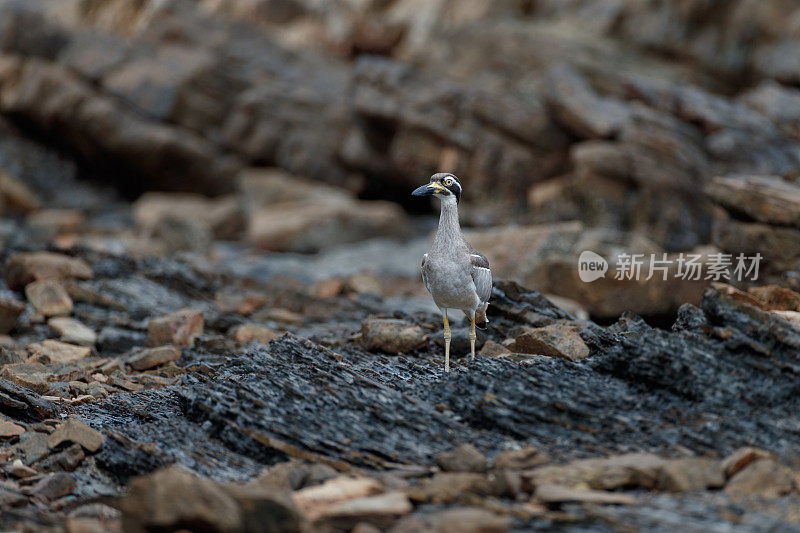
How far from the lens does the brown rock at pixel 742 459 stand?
188 inches

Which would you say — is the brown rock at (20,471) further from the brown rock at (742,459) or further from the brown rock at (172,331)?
the brown rock at (742,459)

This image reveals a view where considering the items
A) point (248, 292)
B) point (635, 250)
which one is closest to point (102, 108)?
point (248, 292)

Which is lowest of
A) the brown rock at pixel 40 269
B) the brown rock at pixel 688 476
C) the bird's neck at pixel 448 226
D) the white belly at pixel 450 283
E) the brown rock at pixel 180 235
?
the brown rock at pixel 180 235

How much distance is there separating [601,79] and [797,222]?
13860 mm

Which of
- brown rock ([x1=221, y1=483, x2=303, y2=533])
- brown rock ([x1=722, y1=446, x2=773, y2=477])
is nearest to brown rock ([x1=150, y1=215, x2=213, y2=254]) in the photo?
brown rock ([x1=221, y1=483, x2=303, y2=533])

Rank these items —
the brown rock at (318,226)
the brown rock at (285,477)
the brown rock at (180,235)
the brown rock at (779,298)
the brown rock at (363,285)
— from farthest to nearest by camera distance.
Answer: the brown rock at (318,226) → the brown rock at (180,235) → the brown rock at (363,285) → the brown rock at (779,298) → the brown rock at (285,477)

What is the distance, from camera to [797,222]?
945cm

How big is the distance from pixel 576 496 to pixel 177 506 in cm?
238

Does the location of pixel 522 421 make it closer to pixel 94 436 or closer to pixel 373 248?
pixel 94 436

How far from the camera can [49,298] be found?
35.2ft

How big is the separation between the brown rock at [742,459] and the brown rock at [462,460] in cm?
162

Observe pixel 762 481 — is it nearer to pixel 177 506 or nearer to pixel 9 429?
pixel 177 506

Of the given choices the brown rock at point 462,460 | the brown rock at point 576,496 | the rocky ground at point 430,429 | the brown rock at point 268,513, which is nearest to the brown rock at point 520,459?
the rocky ground at point 430,429

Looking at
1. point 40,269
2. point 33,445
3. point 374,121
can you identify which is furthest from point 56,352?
point 374,121
